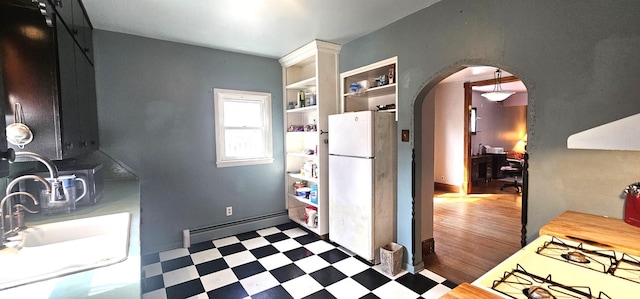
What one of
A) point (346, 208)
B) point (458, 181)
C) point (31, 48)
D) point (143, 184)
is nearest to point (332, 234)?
point (346, 208)

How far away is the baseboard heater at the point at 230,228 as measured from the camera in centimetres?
314

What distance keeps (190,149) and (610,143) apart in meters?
3.42

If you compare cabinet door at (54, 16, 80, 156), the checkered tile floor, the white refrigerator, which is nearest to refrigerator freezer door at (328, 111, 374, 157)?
the white refrigerator

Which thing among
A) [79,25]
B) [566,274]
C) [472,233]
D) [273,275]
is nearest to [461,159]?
[472,233]

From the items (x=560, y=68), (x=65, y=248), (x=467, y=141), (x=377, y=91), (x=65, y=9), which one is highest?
(x=65, y=9)

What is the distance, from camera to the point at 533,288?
93cm

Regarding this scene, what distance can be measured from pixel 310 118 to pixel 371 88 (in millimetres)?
1189

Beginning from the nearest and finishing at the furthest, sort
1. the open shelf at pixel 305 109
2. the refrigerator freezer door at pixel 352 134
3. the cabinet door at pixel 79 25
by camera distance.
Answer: the cabinet door at pixel 79 25 < the refrigerator freezer door at pixel 352 134 < the open shelf at pixel 305 109

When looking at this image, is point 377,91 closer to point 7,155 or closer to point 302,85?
point 302,85

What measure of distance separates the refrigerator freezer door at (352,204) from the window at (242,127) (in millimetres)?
1173

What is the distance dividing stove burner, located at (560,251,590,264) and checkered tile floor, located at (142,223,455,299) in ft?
3.90

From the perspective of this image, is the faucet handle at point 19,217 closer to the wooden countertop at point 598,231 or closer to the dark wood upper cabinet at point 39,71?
the dark wood upper cabinet at point 39,71

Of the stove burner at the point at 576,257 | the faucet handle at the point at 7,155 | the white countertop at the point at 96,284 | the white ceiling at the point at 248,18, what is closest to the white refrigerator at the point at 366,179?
the white ceiling at the point at 248,18

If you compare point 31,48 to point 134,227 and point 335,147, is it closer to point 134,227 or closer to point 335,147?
point 134,227
